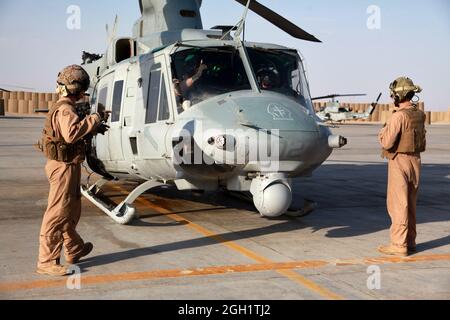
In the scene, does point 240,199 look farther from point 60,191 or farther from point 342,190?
point 60,191

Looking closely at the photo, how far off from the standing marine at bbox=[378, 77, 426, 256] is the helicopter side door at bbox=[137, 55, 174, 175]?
108 inches

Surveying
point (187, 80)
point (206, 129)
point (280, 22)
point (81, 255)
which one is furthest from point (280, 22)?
point (81, 255)

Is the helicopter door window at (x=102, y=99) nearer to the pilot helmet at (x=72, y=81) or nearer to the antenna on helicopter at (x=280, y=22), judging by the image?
the antenna on helicopter at (x=280, y=22)

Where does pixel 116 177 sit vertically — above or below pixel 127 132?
below

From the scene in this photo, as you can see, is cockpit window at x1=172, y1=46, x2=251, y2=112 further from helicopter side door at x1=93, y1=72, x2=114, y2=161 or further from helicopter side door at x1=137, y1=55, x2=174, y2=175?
helicopter side door at x1=93, y1=72, x2=114, y2=161

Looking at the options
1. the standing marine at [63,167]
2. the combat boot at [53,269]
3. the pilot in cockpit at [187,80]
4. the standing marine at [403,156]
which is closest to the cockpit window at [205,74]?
the pilot in cockpit at [187,80]

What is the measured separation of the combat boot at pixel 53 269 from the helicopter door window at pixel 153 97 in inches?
110

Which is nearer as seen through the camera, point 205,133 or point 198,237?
point 205,133

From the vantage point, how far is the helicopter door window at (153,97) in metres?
7.55

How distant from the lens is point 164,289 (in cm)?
482

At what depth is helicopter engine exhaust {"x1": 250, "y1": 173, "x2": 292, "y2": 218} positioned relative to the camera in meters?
6.27

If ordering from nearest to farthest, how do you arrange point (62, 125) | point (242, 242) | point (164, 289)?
point (164, 289) → point (62, 125) → point (242, 242)
